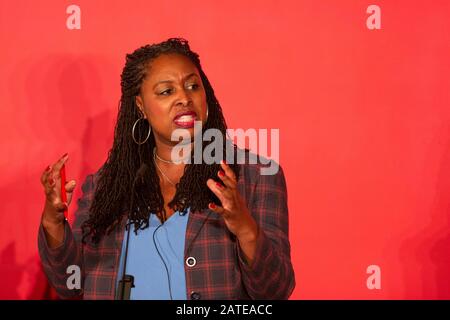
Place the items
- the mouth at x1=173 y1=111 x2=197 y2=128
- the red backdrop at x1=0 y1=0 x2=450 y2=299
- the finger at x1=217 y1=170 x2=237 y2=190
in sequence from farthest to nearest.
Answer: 1. the red backdrop at x1=0 y1=0 x2=450 y2=299
2. the mouth at x1=173 y1=111 x2=197 y2=128
3. the finger at x1=217 y1=170 x2=237 y2=190

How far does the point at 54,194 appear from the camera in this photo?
1672 millimetres

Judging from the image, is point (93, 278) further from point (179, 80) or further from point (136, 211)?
point (179, 80)

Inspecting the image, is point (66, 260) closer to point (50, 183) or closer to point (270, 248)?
point (50, 183)

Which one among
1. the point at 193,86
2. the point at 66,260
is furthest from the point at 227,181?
the point at 66,260

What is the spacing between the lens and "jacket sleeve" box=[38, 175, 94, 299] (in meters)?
1.81

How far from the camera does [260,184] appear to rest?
1851mm

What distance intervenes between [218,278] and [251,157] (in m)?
0.39

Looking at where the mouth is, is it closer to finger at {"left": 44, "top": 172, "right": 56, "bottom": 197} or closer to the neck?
the neck

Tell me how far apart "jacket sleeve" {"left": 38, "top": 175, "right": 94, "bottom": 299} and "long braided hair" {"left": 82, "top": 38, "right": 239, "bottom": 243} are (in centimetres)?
6

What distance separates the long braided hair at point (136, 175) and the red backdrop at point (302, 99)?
380 millimetres

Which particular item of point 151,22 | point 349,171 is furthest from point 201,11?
point 349,171

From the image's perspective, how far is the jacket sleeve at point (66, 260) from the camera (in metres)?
1.81

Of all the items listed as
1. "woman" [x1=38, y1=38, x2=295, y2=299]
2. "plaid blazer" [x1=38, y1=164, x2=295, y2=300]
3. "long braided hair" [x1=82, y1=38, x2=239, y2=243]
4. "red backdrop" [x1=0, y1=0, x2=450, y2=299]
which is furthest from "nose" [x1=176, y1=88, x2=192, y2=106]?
"red backdrop" [x1=0, y1=0, x2=450, y2=299]

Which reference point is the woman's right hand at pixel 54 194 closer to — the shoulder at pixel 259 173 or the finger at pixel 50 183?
the finger at pixel 50 183
